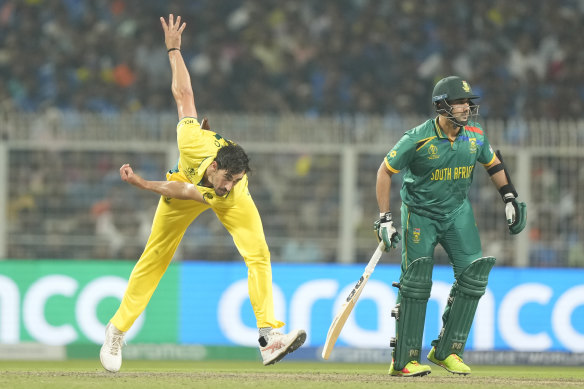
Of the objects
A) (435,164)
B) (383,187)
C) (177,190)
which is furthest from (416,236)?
(177,190)

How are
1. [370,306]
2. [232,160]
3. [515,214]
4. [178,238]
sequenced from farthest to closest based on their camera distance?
1. [370,306]
2. [178,238]
3. [515,214]
4. [232,160]

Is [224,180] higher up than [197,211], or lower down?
higher up

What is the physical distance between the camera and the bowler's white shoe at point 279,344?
7195 mm

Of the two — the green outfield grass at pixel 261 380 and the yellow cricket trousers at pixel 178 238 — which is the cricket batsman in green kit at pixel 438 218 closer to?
the green outfield grass at pixel 261 380

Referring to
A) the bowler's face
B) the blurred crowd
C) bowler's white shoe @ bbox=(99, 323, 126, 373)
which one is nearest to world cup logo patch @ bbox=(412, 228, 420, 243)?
the bowler's face

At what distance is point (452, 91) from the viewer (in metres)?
7.39

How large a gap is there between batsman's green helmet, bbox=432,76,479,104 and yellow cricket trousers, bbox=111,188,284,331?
58.9 inches

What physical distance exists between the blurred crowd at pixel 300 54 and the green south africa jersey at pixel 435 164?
791 cm

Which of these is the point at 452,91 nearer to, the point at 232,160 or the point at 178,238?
the point at 232,160

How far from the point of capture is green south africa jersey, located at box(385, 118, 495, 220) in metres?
7.40

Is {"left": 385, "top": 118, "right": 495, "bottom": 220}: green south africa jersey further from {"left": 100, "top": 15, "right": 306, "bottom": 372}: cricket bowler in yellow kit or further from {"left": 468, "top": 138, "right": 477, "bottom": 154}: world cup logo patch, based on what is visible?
{"left": 100, "top": 15, "right": 306, "bottom": 372}: cricket bowler in yellow kit

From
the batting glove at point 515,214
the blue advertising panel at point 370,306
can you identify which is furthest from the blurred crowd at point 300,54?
the batting glove at point 515,214

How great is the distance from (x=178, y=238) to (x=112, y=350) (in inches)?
36.5

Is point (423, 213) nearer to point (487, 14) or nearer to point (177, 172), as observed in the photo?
point (177, 172)
